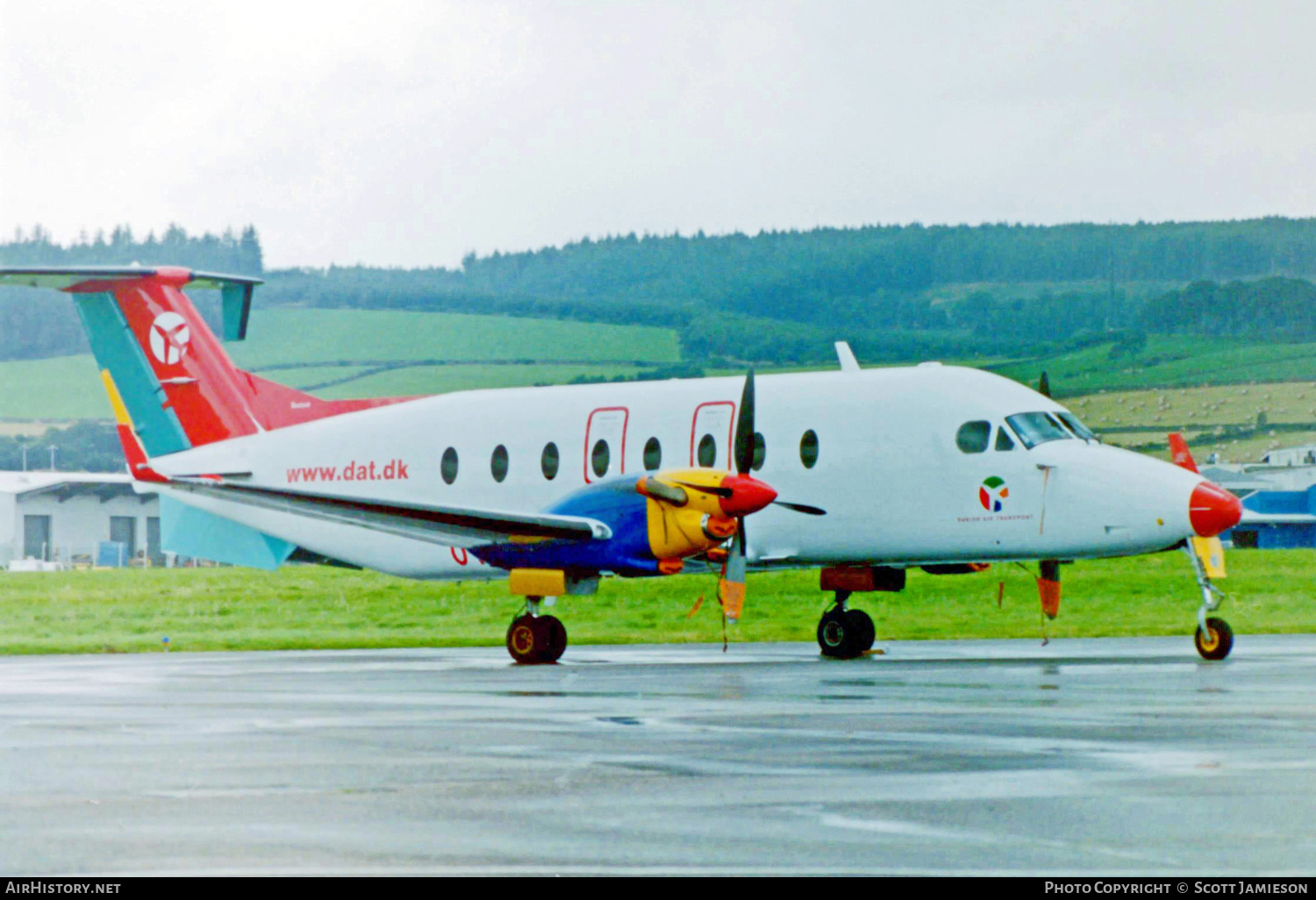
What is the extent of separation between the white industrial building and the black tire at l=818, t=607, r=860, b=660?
57.3 meters

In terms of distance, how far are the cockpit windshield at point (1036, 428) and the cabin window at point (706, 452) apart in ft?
13.9

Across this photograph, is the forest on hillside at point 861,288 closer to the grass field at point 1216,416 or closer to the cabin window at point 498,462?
the grass field at point 1216,416

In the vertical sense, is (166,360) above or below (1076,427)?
above

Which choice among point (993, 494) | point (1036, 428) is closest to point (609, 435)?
point (993, 494)

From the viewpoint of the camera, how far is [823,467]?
971 inches

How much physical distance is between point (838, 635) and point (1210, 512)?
6.21 metres

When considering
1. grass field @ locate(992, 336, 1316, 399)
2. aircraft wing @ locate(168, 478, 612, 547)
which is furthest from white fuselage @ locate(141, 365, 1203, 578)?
grass field @ locate(992, 336, 1316, 399)

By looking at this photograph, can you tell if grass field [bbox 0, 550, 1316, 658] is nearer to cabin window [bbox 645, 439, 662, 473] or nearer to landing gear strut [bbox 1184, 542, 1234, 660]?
cabin window [bbox 645, 439, 662, 473]

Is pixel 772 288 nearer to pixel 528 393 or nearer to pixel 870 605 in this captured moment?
pixel 870 605

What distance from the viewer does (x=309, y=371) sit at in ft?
357

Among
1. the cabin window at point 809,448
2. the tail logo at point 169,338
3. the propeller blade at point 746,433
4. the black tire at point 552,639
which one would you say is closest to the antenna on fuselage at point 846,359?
the cabin window at point 809,448

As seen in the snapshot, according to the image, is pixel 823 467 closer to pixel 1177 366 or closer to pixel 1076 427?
pixel 1076 427

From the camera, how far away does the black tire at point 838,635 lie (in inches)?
1017
